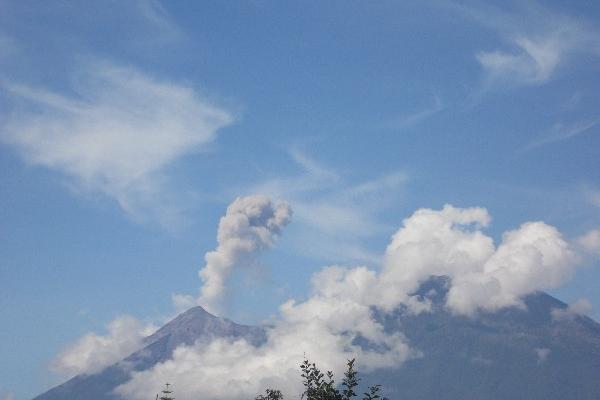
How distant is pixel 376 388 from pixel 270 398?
18.0m

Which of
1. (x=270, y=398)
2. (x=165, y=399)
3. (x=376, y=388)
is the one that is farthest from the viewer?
(x=165, y=399)

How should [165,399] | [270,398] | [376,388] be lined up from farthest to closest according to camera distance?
[165,399]
[270,398]
[376,388]

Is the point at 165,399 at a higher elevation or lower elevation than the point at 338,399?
higher

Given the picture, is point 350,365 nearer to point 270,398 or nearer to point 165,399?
point 270,398

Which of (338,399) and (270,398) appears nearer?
(338,399)

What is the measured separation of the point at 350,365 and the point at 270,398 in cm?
1680

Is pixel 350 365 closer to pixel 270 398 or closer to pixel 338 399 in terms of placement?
pixel 338 399

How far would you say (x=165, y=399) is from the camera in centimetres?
6431

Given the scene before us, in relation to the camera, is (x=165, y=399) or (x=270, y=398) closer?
(x=270, y=398)

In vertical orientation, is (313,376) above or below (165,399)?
below

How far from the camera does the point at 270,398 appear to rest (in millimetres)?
Answer: 50844

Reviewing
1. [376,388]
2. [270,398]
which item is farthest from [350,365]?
[270,398]

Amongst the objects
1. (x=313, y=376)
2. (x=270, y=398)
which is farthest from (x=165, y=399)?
(x=313, y=376)

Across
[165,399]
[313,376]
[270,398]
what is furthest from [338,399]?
[165,399]
